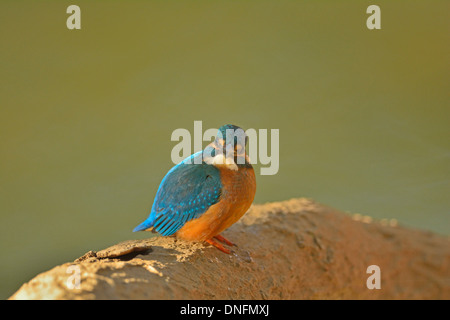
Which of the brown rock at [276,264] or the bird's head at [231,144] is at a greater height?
the bird's head at [231,144]

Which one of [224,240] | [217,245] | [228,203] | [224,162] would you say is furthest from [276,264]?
[224,162]

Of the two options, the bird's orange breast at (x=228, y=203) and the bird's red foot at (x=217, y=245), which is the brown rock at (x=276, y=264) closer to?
the bird's red foot at (x=217, y=245)

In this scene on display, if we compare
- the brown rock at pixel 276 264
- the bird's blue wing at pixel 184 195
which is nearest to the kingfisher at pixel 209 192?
the bird's blue wing at pixel 184 195

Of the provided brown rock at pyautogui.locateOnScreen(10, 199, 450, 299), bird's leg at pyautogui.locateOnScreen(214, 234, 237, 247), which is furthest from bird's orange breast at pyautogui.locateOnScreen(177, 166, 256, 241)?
bird's leg at pyautogui.locateOnScreen(214, 234, 237, 247)

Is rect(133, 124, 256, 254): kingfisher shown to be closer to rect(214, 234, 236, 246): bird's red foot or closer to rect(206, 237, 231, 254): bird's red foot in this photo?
rect(206, 237, 231, 254): bird's red foot

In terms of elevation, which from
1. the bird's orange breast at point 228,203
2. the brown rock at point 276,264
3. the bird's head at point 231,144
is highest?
the bird's head at point 231,144
